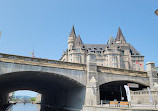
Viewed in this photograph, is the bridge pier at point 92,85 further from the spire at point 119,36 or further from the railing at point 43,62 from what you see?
the spire at point 119,36

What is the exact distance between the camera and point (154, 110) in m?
18.1

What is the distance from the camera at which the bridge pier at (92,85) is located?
27.1m

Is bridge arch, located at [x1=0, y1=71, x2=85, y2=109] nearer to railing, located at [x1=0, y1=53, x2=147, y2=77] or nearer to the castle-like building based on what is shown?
railing, located at [x1=0, y1=53, x2=147, y2=77]

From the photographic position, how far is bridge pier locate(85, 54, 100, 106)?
89.0ft

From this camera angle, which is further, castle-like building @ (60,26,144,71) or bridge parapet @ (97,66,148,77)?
castle-like building @ (60,26,144,71)

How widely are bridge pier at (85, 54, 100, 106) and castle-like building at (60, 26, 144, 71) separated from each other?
201 feet

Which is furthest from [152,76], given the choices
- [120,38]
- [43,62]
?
[120,38]

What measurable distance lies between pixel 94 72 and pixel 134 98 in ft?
37.7

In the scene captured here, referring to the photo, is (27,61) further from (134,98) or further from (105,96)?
(105,96)

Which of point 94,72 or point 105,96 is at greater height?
point 94,72

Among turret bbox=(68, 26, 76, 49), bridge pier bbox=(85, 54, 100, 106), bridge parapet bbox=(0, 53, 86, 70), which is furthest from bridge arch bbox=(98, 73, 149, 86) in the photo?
turret bbox=(68, 26, 76, 49)

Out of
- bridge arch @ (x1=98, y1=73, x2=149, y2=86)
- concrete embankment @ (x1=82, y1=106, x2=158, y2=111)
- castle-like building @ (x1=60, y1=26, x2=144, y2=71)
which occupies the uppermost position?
castle-like building @ (x1=60, y1=26, x2=144, y2=71)

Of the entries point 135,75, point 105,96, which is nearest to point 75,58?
point 105,96

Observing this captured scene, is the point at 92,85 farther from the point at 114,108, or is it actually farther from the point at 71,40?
the point at 71,40
